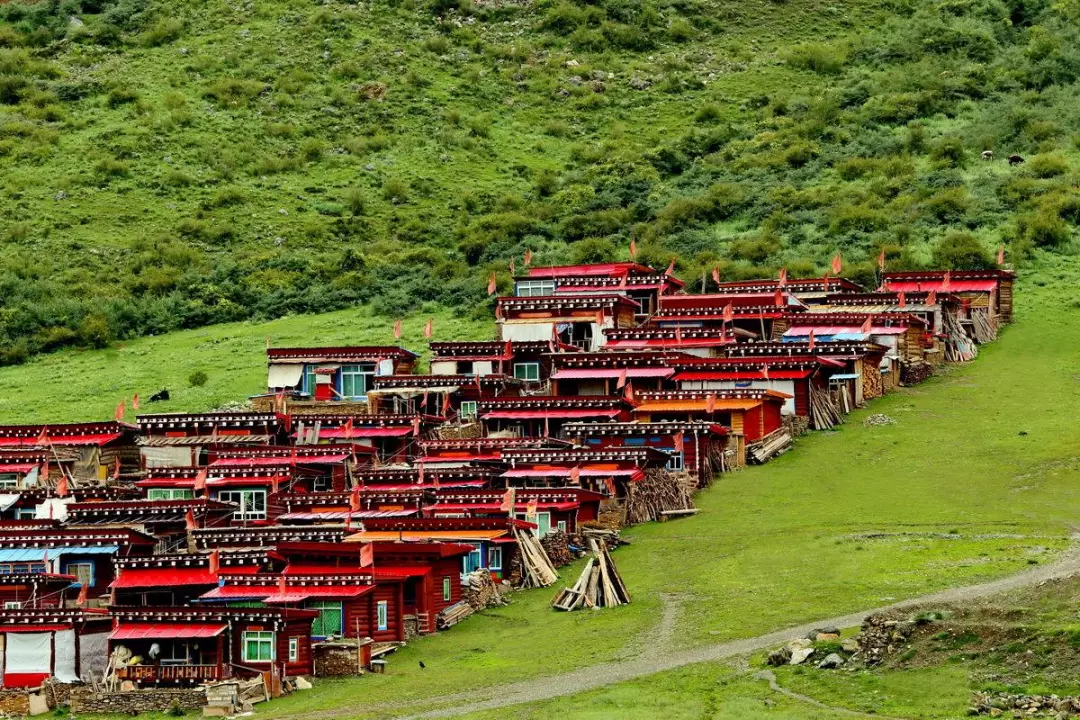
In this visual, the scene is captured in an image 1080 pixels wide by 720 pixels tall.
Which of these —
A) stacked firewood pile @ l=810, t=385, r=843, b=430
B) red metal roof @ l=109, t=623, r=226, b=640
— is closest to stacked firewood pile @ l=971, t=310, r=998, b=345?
stacked firewood pile @ l=810, t=385, r=843, b=430

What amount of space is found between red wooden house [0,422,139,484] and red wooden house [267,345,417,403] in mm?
11508

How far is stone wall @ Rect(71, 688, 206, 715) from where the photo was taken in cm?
6456

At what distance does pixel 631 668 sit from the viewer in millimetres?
61438

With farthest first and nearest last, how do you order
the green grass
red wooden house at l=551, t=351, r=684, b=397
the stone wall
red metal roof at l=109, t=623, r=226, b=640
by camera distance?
the green grass, red wooden house at l=551, t=351, r=684, b=397, red metal roof at l=109, t=623, r=226, b=640, the stone wall

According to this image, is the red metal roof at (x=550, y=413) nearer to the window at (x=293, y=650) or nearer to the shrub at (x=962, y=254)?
the window at (x=293, y=650)

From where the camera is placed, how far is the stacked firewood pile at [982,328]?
111562 mm

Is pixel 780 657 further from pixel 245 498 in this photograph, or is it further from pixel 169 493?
pixel 169 493

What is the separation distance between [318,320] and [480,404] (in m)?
37.6

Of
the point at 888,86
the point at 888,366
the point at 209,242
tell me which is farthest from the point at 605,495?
the point at 888,86

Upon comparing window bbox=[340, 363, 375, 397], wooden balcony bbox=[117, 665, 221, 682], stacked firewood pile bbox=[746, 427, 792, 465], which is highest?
window bbox=[340, 363, 375, 397]

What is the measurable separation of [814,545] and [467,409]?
30.5 meters

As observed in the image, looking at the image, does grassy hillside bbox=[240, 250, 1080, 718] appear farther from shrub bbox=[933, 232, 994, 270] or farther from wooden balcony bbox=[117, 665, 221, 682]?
shrub bbox=[933, 232, 994, 270]

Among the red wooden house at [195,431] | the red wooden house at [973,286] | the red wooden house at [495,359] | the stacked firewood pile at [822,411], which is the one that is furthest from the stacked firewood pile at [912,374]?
the red wooden house at [195,431]

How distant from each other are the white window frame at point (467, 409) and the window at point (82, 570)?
2727 centimetres
